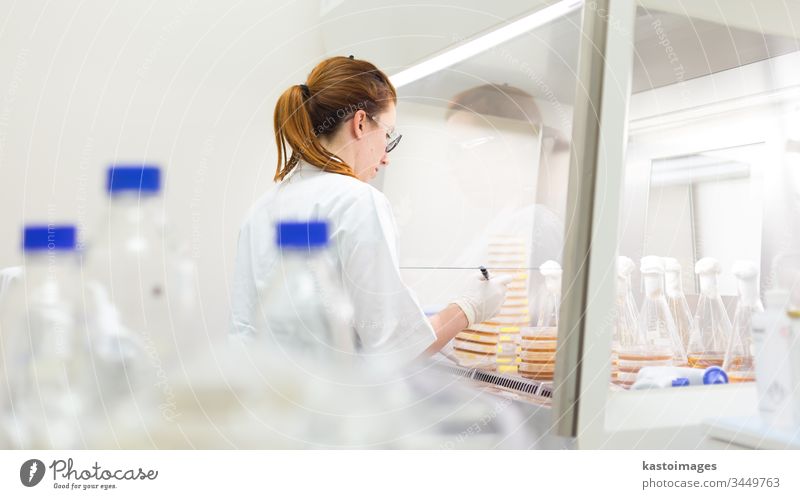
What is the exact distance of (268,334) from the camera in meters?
0.73

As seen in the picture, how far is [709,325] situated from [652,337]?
95 millimetres

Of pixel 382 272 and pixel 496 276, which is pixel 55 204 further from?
pixel 496 276

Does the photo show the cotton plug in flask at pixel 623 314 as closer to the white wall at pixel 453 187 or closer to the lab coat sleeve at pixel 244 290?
the white wall at pixel 453 187

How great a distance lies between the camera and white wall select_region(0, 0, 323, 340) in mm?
734

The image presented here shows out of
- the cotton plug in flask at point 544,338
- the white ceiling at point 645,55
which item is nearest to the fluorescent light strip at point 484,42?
the white ceiling at point 645,55

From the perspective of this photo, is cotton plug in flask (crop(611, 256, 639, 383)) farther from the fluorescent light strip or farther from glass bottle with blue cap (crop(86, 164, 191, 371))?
glass bottle with blue cap (crop(86, 164, 191, 371))

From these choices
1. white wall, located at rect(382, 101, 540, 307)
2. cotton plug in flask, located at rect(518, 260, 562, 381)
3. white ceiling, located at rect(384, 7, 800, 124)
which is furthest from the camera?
white wall, located at rect(382, 101, 540, 307)

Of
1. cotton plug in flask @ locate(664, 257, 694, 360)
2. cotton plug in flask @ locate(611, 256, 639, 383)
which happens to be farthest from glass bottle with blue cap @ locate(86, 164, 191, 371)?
cotton plug in flask @ locate(664, 257, 694, 360)

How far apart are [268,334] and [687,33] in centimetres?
67

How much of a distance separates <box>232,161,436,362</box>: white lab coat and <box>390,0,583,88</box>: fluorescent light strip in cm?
33
